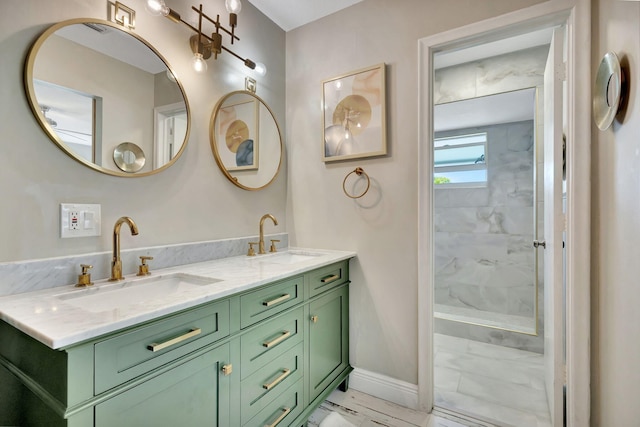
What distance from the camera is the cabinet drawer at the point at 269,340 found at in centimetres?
118

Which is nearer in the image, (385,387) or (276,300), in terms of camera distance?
(276,300)

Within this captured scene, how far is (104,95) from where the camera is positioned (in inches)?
49.8

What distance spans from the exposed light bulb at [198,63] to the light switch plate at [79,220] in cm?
87

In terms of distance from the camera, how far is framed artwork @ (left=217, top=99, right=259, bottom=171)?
5.90 feet

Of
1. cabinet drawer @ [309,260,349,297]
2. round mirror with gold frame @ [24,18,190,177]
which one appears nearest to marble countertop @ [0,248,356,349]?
cabinet drawer @ [309,260,349,297]

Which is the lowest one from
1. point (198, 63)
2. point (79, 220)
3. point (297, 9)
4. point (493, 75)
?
point (79, 220)

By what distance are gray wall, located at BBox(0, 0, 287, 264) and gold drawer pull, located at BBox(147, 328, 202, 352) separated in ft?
2.04

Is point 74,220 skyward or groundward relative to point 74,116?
groundward

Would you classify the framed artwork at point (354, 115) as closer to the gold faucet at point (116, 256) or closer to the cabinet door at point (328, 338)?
the cabinet door at point (328, 338)

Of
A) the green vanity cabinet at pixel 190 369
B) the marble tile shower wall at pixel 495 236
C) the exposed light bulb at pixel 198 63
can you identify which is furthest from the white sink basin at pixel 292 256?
the marble tile shower wall at pixel 495 236

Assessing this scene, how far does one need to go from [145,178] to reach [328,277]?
3.58ft

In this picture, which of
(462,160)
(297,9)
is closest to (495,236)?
(462,160)

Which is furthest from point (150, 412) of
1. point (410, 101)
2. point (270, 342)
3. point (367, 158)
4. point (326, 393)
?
point (410, 101)

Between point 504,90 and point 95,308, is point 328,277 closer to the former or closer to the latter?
point 95,308
